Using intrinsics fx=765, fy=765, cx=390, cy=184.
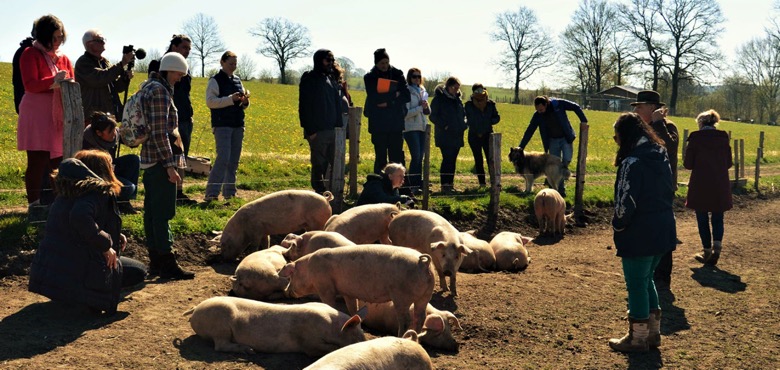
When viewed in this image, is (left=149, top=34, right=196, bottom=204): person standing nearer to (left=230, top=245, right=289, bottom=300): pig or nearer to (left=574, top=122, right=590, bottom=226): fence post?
(left=230, top=245, right=289, bottom=300): pig

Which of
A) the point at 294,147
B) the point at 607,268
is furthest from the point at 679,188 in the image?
the point at 294,147

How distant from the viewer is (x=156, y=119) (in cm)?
784

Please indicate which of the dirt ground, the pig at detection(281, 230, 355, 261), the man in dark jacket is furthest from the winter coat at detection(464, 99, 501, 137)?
the pig at detection(281, 230, 355, 261)

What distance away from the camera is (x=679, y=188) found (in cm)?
1853

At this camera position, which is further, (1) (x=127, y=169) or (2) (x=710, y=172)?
(2) (x=710, y=172)

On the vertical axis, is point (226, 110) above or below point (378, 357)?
above

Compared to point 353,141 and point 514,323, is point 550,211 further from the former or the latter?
point 514,323

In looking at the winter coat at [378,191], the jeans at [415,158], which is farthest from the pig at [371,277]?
the jeans at [415,158]

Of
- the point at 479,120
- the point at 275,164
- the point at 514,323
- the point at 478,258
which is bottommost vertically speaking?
the point at 514,323

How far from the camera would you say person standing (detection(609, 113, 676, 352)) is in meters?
6.50

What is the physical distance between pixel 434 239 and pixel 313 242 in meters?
1.39

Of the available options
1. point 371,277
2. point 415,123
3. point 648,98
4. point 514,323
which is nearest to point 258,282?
point 371,277

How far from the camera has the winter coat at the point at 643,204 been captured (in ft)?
21.3

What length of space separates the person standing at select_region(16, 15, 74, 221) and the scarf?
819 cm
